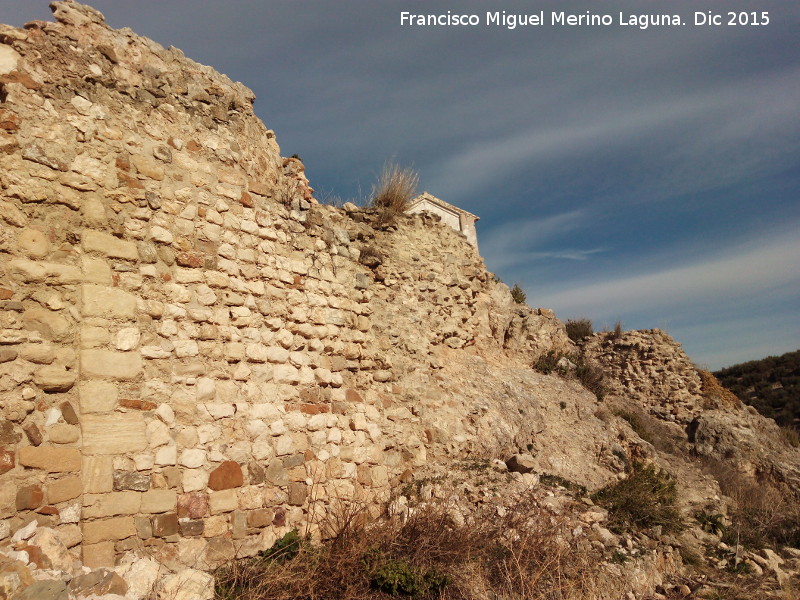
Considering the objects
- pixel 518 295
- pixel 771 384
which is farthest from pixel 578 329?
pixel 771 384

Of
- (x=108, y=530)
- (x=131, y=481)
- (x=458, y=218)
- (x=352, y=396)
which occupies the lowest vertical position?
(x=108, y=530)

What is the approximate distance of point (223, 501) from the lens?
4.22 metres

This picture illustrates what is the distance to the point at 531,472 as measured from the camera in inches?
280

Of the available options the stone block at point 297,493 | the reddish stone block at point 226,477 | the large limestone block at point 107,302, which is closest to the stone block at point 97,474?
the reddish stone block at point 226,477

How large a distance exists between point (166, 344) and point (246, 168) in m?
1.93

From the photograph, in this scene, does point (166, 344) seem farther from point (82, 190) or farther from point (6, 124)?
point (6, 124)

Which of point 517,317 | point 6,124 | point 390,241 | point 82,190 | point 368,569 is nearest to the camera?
point 6,124

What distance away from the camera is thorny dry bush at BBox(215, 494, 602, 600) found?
402 centimetres

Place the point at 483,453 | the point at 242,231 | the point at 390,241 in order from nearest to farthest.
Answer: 1. the point at 242,231
2. the point at 483,453
3. the point at 390,241

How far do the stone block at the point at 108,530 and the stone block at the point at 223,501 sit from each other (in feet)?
1.95

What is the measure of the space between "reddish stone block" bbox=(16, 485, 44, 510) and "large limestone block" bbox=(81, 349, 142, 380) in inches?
29.9

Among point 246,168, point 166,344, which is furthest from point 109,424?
point 246,168

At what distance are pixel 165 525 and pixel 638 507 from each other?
5.75 m

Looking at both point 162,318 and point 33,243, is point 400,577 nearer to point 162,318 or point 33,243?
point 162,318
